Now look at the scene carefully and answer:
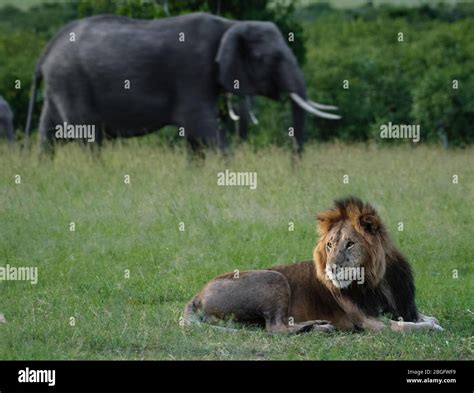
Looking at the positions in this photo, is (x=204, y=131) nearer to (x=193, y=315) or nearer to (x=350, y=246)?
(x=193, y=315)

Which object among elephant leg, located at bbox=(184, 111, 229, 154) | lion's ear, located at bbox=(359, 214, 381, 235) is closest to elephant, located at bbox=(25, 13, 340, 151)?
elephant leg, located at bbox=(184, 111, 229, 154)

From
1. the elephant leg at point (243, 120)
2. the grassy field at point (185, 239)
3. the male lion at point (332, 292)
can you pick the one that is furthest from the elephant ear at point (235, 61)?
the male lion at point (332, 292)

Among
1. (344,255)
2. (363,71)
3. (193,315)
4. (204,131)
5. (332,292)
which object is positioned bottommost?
(193,315)

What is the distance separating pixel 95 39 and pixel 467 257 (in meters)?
6.71

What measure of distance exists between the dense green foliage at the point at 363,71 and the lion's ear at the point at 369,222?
9.99m

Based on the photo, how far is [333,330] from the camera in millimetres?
7090

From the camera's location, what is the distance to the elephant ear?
1406 centimetres

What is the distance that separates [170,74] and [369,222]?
754cm

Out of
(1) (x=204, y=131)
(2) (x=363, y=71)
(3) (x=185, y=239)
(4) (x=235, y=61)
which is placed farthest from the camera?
(2) (x=363, y=71)

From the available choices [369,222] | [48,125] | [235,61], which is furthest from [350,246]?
[48,125]

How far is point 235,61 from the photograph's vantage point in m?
14.2

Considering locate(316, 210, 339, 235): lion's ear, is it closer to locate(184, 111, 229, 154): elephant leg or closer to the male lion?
the male lion

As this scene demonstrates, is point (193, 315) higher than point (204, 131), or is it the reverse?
point (204, 131)

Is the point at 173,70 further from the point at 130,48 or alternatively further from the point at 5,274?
the point at 5,274
